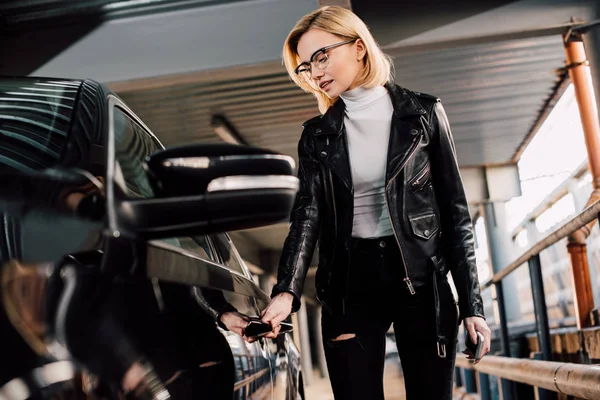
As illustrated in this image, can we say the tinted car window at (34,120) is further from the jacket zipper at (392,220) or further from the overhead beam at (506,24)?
the overhead beam at (506,24)

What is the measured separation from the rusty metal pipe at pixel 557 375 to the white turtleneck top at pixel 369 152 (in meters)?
0.97

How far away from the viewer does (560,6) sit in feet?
25.1

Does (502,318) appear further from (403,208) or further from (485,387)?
(403,208)

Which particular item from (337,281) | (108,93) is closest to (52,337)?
(108,93)

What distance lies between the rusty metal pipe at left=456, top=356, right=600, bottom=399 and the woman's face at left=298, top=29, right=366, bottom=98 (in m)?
1.23

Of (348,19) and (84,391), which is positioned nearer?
(84,391)

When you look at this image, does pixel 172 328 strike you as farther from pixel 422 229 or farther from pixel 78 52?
pixel 78 52

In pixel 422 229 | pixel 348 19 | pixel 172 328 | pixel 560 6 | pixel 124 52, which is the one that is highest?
pixel 560 6

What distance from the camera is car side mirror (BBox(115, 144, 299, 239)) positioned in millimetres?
1199

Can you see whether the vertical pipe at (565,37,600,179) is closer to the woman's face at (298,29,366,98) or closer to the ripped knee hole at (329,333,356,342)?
the woman's face at (298,29,366,98)

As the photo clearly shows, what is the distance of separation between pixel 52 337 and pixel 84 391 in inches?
3.3

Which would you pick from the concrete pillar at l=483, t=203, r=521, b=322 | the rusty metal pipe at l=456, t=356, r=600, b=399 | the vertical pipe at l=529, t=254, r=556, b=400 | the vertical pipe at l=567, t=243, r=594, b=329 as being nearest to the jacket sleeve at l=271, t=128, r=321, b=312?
the rusty metal pipe at l=456, t=356, r=600, b=399

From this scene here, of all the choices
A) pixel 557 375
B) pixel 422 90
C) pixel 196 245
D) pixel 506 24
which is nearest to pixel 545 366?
pixel 557 375

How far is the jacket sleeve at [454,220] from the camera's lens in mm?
1991
